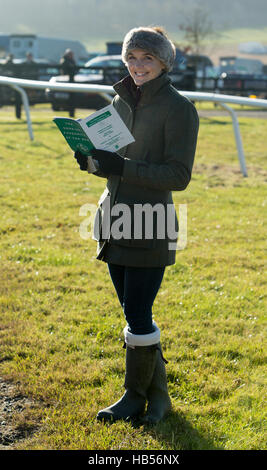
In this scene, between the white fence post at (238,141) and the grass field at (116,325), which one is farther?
the white fence post at (238,141)

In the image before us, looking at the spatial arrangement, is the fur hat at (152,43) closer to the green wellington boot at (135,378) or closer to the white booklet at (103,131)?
the white booklet at (103,131)

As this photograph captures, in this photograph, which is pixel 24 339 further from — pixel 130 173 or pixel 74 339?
pixel 130 173

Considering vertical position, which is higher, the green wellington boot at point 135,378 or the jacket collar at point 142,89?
the jacket collar at point 142,89

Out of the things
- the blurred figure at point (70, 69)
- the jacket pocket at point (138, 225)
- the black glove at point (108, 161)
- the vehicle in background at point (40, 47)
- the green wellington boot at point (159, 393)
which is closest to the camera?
the black glove at point (108, 161)

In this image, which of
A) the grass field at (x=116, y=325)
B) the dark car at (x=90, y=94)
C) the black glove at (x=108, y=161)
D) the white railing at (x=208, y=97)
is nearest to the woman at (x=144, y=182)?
the black glove at (x=108, y=161)

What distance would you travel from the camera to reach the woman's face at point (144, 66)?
2796 mm

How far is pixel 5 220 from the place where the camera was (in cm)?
698

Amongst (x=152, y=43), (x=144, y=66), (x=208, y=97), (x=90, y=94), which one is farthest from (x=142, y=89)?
(x=90, y=94)

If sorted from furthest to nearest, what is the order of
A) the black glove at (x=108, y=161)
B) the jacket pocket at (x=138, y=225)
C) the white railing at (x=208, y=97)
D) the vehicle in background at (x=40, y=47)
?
the vehicle in background at (x=40, y=47) < the white railing at (x=208, y=97) < the jacket pocket at (x=138, y=225) < the black glove at (x=108, y=161)

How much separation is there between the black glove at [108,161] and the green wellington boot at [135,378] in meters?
0.93

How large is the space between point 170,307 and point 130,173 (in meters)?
2.16

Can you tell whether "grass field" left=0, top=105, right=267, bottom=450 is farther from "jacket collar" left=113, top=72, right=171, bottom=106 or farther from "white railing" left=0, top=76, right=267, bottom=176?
"jacket collar" left=113, top=72, right=171, bottom=106

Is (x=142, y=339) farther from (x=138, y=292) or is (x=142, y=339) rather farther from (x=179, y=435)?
(x=179, y=435)

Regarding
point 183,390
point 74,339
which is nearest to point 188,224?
point 74,339
